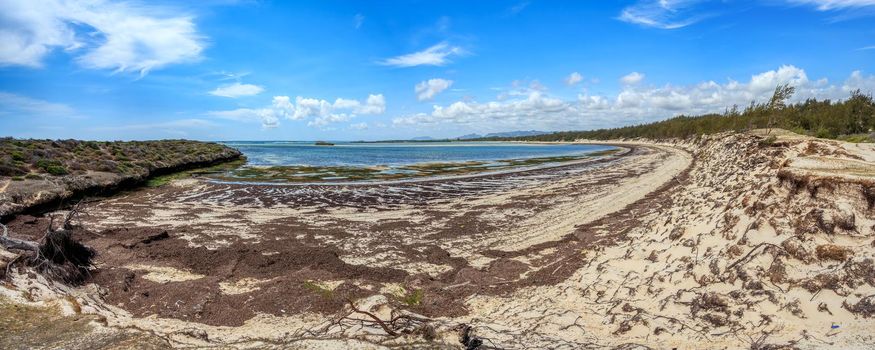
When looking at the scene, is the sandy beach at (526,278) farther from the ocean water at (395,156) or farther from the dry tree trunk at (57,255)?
the ocean water at (395,156)

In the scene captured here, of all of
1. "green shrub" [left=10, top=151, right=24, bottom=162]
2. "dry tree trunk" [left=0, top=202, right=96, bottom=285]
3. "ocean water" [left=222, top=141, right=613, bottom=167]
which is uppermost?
"green shrub" [left=10, top=151, right=24, bottom=162]

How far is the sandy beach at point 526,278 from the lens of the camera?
552cm

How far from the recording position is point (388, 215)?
17.5m

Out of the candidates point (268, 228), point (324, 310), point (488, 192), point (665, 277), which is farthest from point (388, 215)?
point (665, 277)

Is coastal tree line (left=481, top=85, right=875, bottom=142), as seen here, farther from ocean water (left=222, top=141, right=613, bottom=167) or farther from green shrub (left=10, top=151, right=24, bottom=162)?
green shrub (left=10, top=151, right=24, bottom=162)

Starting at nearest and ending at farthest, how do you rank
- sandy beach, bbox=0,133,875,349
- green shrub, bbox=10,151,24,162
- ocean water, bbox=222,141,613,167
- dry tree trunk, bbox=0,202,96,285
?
1. sandy beach, bbox=0,133,875,349
2. dry tree trunk, bbox=0,202,96,285
3. green shrub, bbox=10,151,24,162
4. ocean water, bbox=222,141,613,167

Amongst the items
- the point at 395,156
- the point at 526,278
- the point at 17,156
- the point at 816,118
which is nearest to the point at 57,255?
the point at 526,278

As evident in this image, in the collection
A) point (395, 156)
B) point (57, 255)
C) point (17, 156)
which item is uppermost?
point (17, 156)

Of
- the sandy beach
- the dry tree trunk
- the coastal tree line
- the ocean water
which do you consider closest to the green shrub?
the sandy beach

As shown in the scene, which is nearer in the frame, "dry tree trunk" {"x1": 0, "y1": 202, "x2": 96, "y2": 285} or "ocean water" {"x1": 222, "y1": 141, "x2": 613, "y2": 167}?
"dry tree trunk" {"x1": 0, "y1": 202, "x2": 96, "y2": 285}

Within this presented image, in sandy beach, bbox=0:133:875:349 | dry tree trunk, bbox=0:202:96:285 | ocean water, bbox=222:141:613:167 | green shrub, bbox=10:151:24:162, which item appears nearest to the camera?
sandy beach, bbox=0:133:875:349

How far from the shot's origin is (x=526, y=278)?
897 cm

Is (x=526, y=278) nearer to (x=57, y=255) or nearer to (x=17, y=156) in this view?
(x=57, y=255)

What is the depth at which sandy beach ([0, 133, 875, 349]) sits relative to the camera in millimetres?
5520
